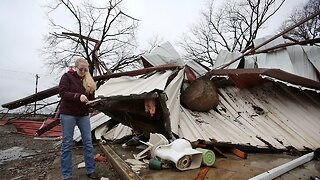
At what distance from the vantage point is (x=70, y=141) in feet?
10.5

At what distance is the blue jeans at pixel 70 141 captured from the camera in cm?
317

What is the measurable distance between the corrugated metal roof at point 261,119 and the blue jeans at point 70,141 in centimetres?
178

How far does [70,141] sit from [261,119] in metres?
4.14

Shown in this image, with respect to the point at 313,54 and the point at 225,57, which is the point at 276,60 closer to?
the point at 313,54

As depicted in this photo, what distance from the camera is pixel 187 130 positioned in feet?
14.5

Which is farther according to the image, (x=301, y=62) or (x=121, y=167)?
(x=301, y=62)

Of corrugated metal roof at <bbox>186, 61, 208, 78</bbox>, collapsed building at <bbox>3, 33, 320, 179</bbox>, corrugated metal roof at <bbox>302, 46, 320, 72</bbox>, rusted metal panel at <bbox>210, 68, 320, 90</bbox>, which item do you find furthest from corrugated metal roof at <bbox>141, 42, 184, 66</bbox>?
corrugated metal roof at <bbox>302, 46, 320, 72</bbox>

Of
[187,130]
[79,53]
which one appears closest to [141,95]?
[187,130]

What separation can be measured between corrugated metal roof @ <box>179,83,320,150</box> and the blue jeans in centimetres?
178

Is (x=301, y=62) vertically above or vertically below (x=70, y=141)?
above

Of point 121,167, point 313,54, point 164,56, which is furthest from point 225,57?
point 121,167

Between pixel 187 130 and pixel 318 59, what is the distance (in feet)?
13.4

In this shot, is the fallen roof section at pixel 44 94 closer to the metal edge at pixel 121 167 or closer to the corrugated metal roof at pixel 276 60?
the metal edge at pixel 121 167

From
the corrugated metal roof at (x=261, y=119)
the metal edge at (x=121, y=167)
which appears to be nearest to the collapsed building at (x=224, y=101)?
the corrugated metal roof at (x=261, y=119)
